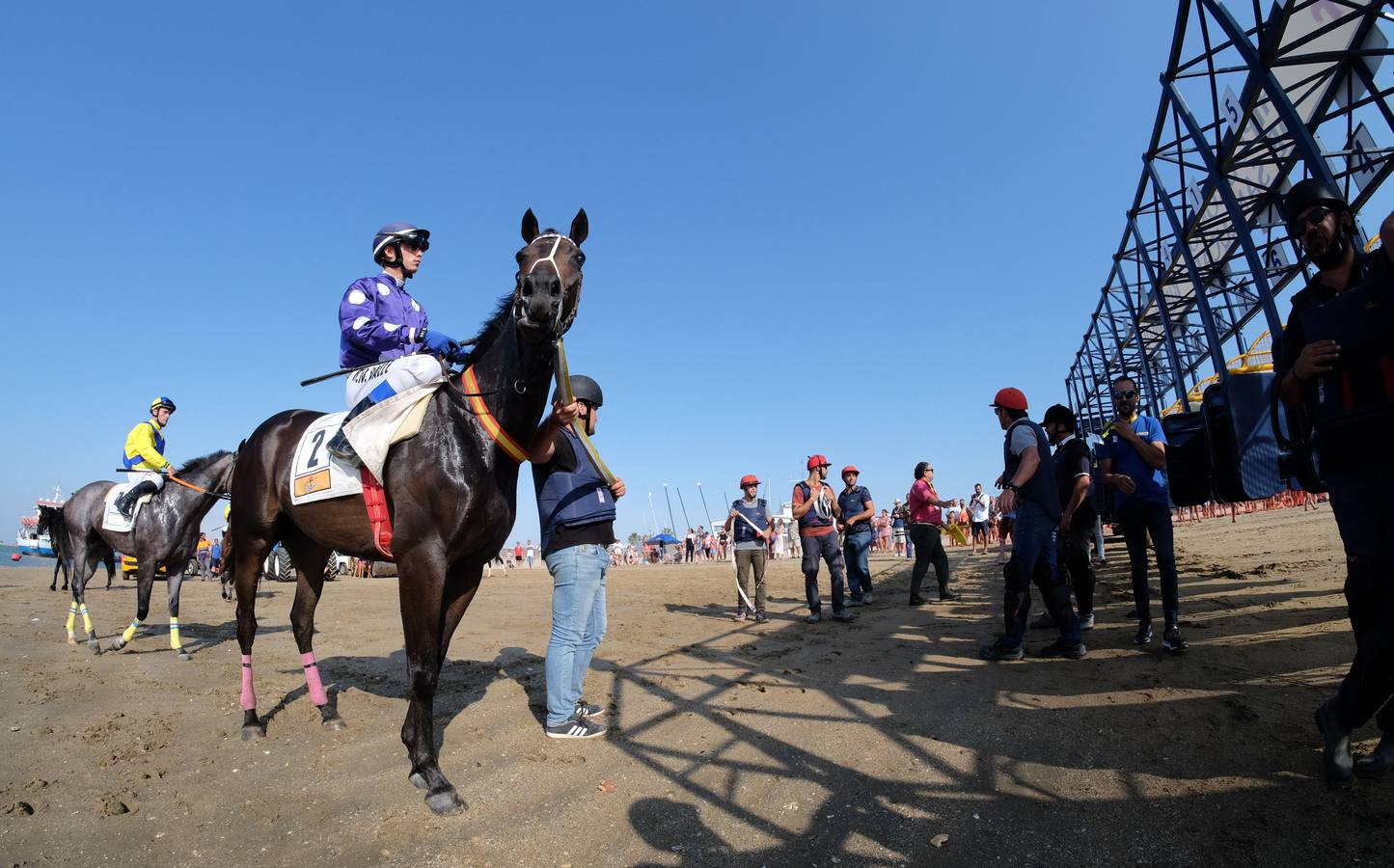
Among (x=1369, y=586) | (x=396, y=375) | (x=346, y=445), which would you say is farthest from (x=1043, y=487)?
(x=346, y=445)

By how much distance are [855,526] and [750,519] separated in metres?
1.78

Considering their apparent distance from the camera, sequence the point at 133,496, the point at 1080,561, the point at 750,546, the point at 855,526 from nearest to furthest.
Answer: the point at 1080,561 < the point at 133,496 < the point at 750,546 < the point at 855,526

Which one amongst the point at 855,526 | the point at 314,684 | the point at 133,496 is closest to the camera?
the point at 314,684

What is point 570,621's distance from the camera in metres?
4.21

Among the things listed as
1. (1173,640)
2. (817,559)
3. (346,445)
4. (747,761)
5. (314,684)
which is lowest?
(747,761)

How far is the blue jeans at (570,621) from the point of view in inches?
160

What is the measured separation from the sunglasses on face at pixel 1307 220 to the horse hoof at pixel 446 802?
4.69 m

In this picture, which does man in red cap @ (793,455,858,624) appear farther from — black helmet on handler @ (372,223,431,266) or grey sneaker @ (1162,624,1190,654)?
black helmet on handler @ (372,223,431,266)

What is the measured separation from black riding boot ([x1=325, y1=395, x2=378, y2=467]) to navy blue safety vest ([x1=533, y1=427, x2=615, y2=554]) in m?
1.11

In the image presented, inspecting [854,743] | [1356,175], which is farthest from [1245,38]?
[854,743]

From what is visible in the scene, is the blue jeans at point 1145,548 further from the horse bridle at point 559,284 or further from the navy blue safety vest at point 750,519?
the navy blue safety vest at point 750,519

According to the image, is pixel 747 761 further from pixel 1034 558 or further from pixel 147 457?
pixel 147 457

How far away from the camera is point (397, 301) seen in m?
4.32

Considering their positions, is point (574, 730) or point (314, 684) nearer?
point (574, 730)
